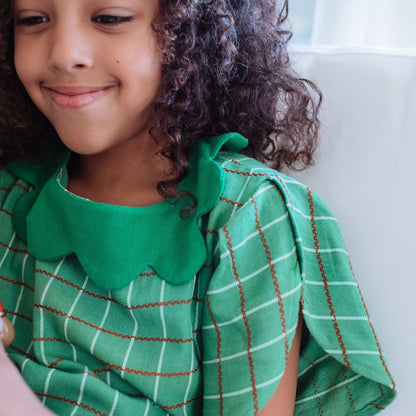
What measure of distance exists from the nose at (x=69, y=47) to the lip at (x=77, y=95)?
1.4 inches

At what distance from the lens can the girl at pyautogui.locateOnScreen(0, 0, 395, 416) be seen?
2.56 feet

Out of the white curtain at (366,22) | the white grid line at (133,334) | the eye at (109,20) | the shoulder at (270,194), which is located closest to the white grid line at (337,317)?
the shoulder at (270,194)

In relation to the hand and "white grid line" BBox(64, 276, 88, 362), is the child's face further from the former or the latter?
the hand

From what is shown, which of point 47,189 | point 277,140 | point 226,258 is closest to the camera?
point 226,258

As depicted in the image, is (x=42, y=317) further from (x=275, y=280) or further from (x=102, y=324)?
(x=275, y=280)

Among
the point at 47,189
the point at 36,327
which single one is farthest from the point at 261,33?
the point at 36,327

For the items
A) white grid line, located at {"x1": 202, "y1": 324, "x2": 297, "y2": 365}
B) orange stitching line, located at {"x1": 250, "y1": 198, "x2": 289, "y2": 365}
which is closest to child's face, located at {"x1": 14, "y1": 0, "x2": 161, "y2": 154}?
orange stitching line, located at {"x1": 250, "y1": 198, "x2": 289, "y2": 365}

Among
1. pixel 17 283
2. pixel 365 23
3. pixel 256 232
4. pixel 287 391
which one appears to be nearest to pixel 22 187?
pixel 17 283

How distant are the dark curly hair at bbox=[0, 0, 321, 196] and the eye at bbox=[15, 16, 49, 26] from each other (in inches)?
1.5

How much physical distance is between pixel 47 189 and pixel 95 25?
0.24 metres

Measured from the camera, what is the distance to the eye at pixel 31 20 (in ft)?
2.67

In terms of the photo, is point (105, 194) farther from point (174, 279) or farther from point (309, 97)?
point (309, 97)

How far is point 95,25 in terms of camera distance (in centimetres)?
79

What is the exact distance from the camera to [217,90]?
931mm
